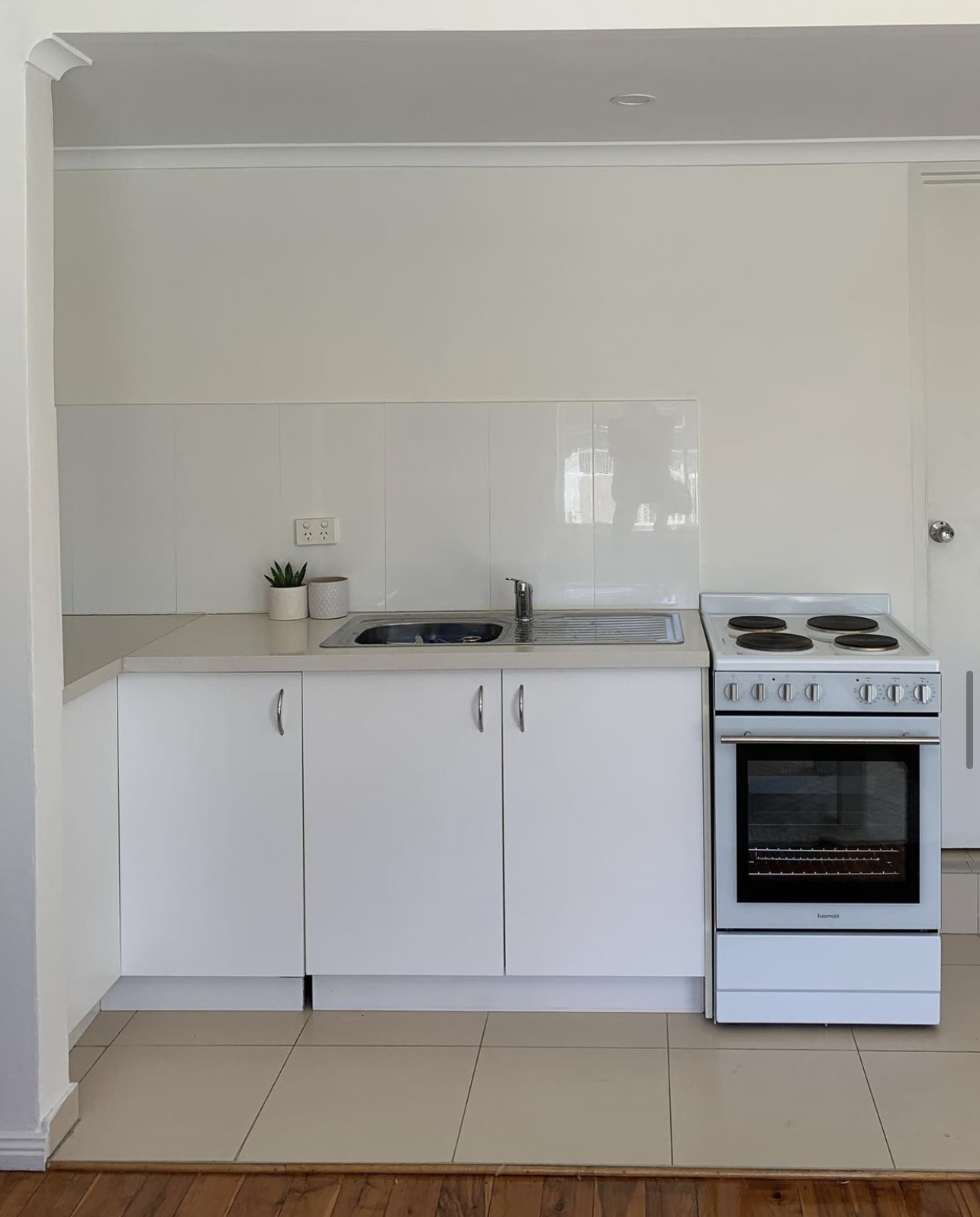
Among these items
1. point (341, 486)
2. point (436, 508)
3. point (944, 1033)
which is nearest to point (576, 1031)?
point (944, 1033)

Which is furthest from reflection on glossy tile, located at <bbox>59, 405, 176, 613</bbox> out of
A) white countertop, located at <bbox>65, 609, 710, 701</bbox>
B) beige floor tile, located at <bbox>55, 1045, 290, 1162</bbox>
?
beige floor tile, located at <bbox>55, 1045, 290, 1162</bbox>

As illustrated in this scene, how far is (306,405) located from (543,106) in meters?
1.04

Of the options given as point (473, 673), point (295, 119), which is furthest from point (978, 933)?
point (295, 119)

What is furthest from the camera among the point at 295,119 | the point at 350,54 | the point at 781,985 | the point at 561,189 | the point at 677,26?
the point at 561,189

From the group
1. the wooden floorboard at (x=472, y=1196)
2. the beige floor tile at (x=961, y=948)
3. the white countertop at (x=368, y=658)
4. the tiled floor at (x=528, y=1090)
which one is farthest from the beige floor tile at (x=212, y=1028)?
the beige floor tile at (x=961, y=948)

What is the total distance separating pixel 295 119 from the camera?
3178 millimetres

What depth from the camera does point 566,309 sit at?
357cm

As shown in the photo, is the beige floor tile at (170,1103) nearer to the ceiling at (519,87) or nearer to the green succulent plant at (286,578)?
the green succulent plant at (286,578)

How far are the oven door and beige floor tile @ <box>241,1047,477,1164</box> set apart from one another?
0.75 m

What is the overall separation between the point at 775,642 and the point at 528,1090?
45.2 inches

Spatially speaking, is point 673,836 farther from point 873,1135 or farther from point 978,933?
point 978,933

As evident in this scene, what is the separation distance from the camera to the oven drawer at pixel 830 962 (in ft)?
9.57

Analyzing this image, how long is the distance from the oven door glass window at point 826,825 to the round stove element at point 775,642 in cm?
23

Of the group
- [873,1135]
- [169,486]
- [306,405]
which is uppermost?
[306,405]
